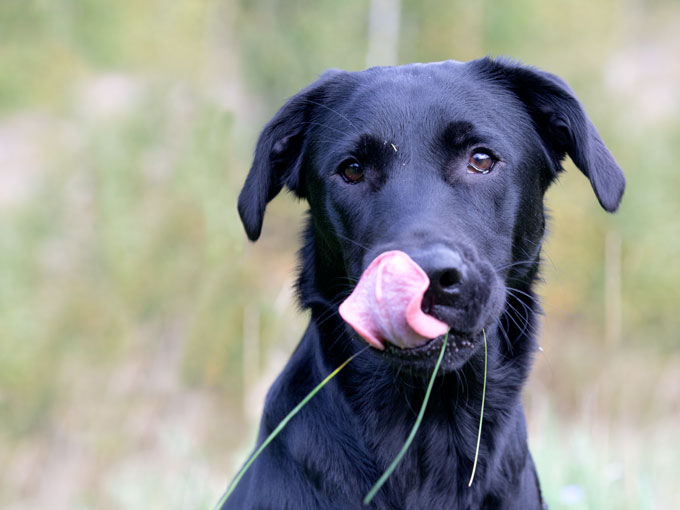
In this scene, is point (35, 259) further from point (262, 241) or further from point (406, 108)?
point (406, 108)

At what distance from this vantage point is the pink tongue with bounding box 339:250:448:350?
1897 mm

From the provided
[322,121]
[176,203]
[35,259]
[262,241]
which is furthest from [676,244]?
[322,121]

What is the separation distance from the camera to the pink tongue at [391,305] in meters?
1.90

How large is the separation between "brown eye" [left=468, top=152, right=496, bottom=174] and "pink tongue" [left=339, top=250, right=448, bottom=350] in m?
0.64

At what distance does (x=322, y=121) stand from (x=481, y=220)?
73cm

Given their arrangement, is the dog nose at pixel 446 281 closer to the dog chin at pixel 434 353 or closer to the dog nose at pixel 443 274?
the dog nose at pixel 443 274

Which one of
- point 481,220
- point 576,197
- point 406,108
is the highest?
point 406,108

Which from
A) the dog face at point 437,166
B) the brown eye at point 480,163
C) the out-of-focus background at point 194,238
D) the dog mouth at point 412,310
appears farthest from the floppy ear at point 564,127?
the out-of-focus background at point 194,238

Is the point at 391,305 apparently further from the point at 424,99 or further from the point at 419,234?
the point at 424,99

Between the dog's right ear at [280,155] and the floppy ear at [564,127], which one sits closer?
the floppy ear at [564,127]

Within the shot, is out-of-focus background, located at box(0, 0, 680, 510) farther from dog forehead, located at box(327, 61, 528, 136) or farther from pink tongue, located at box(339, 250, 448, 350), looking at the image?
pink tongue, located at box(339, 250, 448, 350)

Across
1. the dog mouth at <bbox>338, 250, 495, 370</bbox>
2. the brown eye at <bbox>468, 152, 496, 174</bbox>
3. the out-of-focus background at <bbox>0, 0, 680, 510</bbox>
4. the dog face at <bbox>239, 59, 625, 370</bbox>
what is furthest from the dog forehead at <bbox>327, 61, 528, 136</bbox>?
the out-of-focus background at <bbox>0, 0, 680, 510</bbox>

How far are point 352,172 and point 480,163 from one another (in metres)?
0.41

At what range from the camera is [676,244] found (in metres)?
13.3
